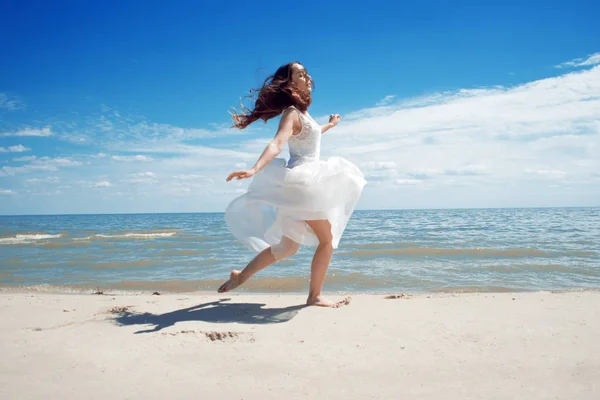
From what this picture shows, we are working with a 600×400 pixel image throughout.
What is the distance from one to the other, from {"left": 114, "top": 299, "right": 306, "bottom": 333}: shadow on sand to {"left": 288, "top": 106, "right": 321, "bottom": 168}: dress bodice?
51.7 inches

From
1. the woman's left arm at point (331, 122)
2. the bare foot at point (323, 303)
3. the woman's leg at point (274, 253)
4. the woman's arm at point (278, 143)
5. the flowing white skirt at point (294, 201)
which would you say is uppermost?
the woman's left arm at point (331, 122)

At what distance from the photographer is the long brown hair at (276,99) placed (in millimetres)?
3688

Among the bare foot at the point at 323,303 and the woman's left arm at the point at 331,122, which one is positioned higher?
the woman's left arm at the point at 331,122

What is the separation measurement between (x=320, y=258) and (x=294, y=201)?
0.62 m

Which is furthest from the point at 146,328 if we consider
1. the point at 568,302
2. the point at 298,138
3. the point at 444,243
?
the point at 444,243

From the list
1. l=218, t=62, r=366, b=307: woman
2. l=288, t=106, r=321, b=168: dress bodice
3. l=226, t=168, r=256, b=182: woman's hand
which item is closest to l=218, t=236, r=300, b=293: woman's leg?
l=218, t=62, r=366, b=307: woman

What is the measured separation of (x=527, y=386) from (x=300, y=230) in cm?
207

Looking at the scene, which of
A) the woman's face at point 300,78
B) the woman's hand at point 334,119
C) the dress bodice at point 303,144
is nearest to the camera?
the dress bodice at point 303,144

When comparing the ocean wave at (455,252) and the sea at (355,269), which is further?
the ocean wave at (455,252)

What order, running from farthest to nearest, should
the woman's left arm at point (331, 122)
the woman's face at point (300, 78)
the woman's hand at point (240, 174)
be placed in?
the woman's left arm at point (331, 122), the woman's face at point (300, 78), the woman's hand at point (240, 174)

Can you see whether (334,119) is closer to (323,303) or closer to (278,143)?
(278,143)

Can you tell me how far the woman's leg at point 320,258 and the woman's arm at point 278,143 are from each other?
72 centimetres

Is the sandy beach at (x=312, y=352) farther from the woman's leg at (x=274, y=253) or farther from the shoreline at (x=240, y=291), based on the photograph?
the shoreline at (x=240, y=291)

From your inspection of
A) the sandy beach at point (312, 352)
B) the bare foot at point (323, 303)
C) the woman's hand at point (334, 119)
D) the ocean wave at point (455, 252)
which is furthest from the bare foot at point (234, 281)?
the ocean wave at point (455, 252)
